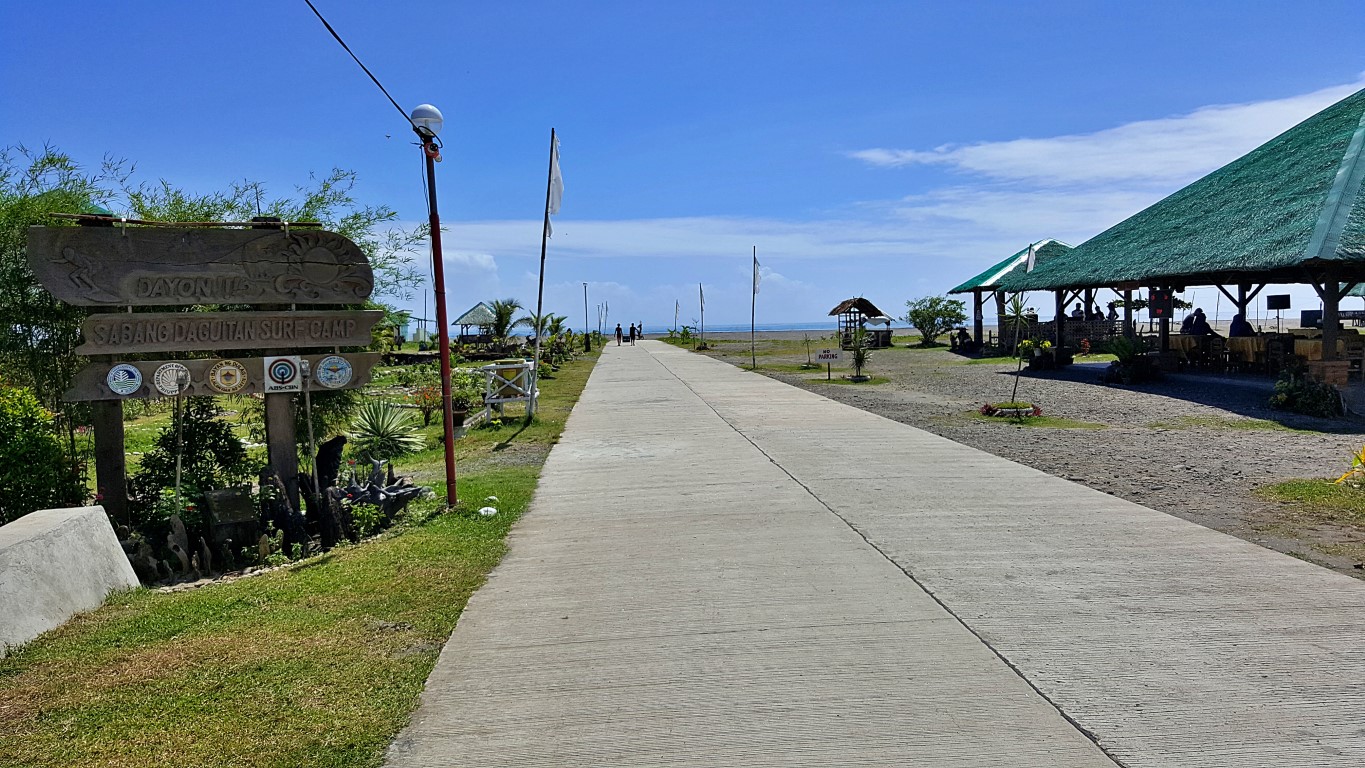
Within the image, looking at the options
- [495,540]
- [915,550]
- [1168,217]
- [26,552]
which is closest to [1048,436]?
[915,550]

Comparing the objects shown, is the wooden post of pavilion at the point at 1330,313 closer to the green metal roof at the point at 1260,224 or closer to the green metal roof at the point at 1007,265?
the green metal roof at the point at 1260,224

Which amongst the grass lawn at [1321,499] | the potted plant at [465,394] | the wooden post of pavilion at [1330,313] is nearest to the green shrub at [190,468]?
the potted plant at [465,394]

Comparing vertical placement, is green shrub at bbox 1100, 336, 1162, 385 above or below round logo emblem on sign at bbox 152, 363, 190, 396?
below

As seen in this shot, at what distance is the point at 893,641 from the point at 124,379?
21.1 ft

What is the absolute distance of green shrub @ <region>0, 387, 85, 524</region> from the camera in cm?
720

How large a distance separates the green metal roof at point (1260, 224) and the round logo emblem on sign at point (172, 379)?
18.3 metres

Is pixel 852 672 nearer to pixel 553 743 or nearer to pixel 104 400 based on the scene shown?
pixel 553 743

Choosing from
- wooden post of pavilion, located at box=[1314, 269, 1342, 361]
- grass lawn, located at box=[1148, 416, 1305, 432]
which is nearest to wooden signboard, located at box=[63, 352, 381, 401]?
grass lawn, located at box=[1148, 416, 1305, 432]

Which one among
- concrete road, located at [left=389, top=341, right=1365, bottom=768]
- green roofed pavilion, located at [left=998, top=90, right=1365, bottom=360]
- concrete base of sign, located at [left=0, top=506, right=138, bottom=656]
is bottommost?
concrete road, located at [left=389, top=341, right=1365, bottom=768]

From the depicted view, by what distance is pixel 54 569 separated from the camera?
5.45 m

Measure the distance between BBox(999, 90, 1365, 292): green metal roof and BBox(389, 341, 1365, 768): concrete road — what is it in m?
12.9

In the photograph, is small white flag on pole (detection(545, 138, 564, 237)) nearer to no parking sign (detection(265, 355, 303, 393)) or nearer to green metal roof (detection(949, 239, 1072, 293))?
no parking sign (detection(265, 355, 303, 393))

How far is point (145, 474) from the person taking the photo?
27.6ft

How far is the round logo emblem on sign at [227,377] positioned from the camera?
8.05 m
